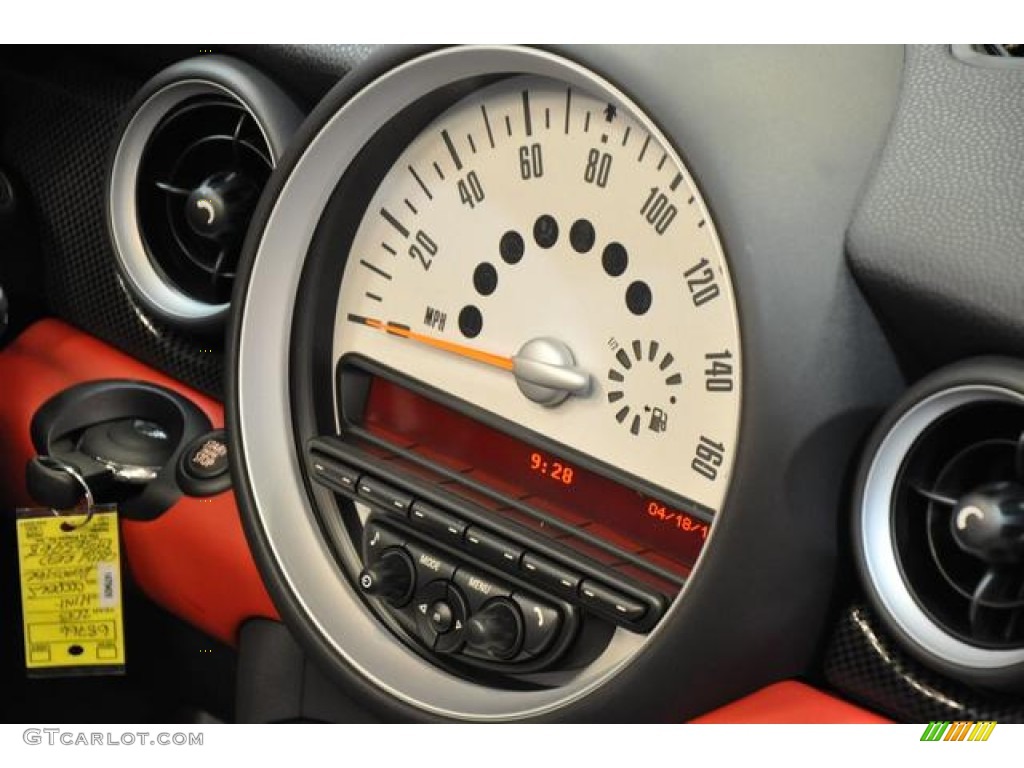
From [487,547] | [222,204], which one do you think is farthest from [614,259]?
[222,204]

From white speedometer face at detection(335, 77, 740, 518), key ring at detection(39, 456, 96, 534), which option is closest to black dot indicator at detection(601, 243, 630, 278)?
white speedometer face at detection(335, 77, 740, 518)

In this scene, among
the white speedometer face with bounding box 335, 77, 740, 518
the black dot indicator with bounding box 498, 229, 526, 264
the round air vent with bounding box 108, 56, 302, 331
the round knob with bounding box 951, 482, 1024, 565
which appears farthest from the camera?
the round air vent with bounding box 108, 56, 302, 331

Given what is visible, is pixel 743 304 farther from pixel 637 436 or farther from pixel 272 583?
pixel 272 583

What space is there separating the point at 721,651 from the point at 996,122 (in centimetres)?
40

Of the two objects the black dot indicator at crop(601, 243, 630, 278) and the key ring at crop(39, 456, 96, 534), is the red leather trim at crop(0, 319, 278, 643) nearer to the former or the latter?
the key ring at crop(39, 456, 96, 534)

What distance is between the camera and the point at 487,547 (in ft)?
4.53

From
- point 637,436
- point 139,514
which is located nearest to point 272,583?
point 139,514

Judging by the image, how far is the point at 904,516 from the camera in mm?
1194

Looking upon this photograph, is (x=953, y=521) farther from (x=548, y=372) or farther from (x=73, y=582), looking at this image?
(x=73, y=582)

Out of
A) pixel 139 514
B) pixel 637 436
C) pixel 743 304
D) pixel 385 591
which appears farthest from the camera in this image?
pixel 139 514

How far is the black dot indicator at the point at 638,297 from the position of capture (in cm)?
127

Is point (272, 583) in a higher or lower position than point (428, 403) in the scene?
lower

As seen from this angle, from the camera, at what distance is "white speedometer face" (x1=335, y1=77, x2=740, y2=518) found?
1.23m

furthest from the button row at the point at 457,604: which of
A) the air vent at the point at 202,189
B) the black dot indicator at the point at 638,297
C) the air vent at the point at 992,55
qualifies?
the air vent at the point at 992,55
